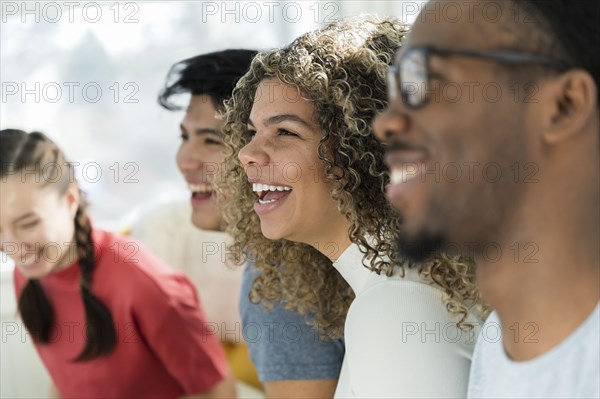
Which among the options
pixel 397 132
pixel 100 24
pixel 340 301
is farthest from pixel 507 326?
pixel 100 24

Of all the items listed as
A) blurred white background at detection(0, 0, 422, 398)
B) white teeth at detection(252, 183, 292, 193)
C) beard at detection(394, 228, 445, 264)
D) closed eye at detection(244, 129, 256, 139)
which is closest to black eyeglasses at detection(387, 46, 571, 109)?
beard at detection(394, 228, 445, 264)

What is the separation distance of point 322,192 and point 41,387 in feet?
3.65

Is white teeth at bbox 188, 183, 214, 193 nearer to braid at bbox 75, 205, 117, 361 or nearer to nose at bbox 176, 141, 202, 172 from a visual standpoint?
nose at bbox 176, 141, 202, 172

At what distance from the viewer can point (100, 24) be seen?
294 centimetres

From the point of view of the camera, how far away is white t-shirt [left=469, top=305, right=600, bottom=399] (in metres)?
0.89

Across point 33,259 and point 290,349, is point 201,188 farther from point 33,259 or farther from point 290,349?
point 290,349

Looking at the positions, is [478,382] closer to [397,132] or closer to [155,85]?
[397,132]

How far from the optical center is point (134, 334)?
184cm

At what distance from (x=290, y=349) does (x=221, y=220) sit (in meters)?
0.50

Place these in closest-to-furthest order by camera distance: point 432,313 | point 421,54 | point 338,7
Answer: point 421,54 < point 432,313 < point 338,7

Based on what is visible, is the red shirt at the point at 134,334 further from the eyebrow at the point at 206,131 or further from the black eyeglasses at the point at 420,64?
the black eyeglasses at the point at 420,64

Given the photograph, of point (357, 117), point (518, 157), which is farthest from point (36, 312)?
A: point (518, 157)

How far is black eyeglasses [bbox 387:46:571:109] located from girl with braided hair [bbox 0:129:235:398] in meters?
1.07

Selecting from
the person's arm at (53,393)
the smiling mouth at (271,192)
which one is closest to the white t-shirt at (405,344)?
the smiling mouth at (271,192)
